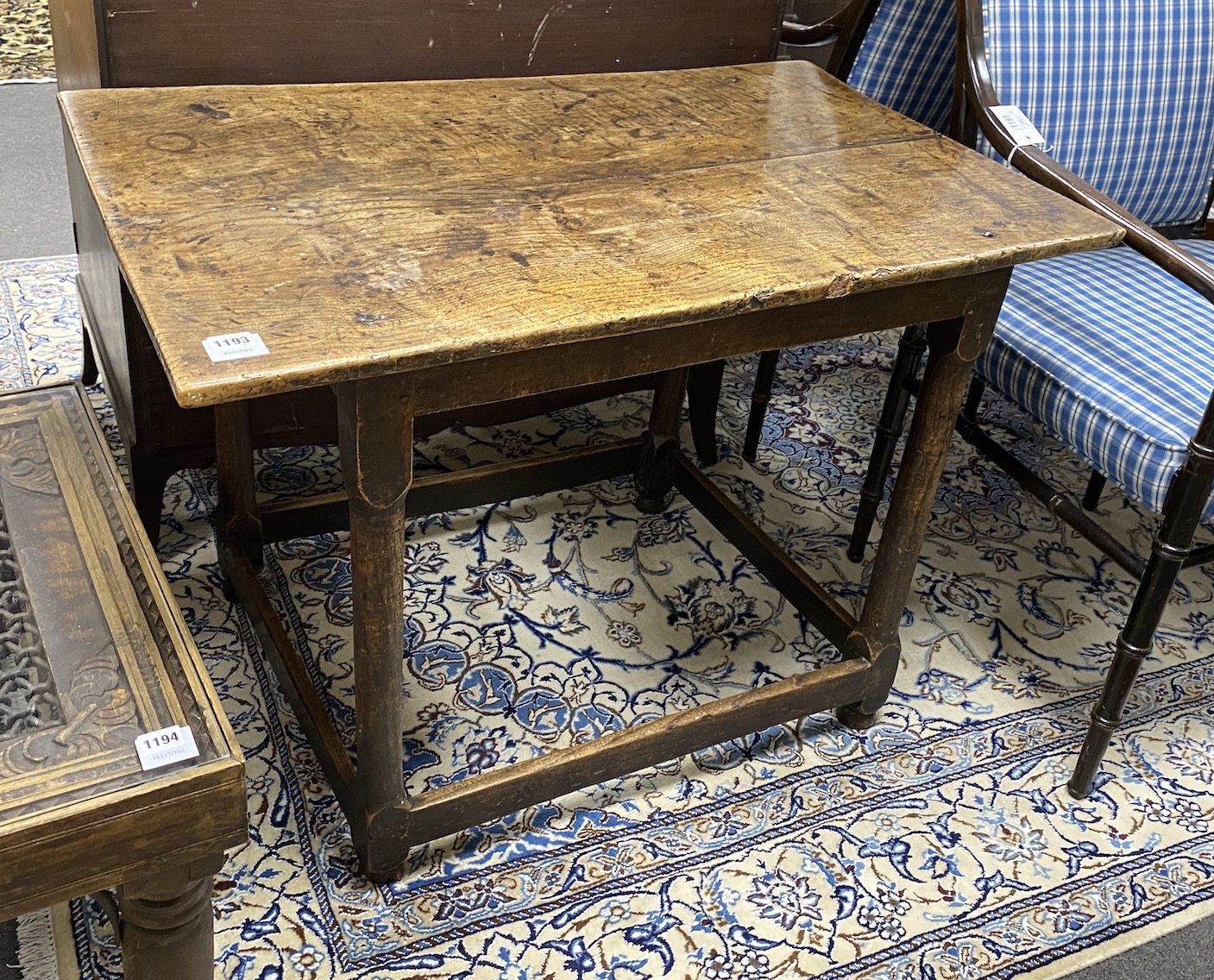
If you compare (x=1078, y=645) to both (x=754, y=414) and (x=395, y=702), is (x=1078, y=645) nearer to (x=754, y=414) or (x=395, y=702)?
(x=754, y=414)

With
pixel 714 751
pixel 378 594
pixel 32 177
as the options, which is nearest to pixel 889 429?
pixel 714 751

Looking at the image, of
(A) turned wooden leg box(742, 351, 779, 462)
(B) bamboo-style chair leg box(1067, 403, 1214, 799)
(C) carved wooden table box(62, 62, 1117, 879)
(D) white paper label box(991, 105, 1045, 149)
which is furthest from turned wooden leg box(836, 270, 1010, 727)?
(A) turned wooden leg box(742, 351, 779, 462)

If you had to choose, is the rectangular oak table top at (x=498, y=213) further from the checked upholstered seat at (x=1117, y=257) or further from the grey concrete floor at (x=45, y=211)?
the grey concrete floor at (x=45, y=211)

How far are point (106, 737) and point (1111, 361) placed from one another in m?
1.37

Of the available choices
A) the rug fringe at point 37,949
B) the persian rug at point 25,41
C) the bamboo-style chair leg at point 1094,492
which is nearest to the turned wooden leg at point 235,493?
the rug fringe at point 37,949

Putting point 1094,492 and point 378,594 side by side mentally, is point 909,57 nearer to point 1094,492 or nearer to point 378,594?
point 1094,492

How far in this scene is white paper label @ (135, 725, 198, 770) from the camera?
1.04 meters

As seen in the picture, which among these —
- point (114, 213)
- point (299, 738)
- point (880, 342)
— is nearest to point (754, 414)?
point (880, 342)

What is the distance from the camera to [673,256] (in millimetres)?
1295

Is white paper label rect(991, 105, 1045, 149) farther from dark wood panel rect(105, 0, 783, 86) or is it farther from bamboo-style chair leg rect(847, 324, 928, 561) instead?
dark wood panel rect(105, 0, 783, 86)

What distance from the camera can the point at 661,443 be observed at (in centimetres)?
217

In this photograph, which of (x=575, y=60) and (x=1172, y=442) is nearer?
(x=1172, y=442)

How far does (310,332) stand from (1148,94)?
5.16ft

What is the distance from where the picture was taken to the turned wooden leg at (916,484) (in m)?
1.52
